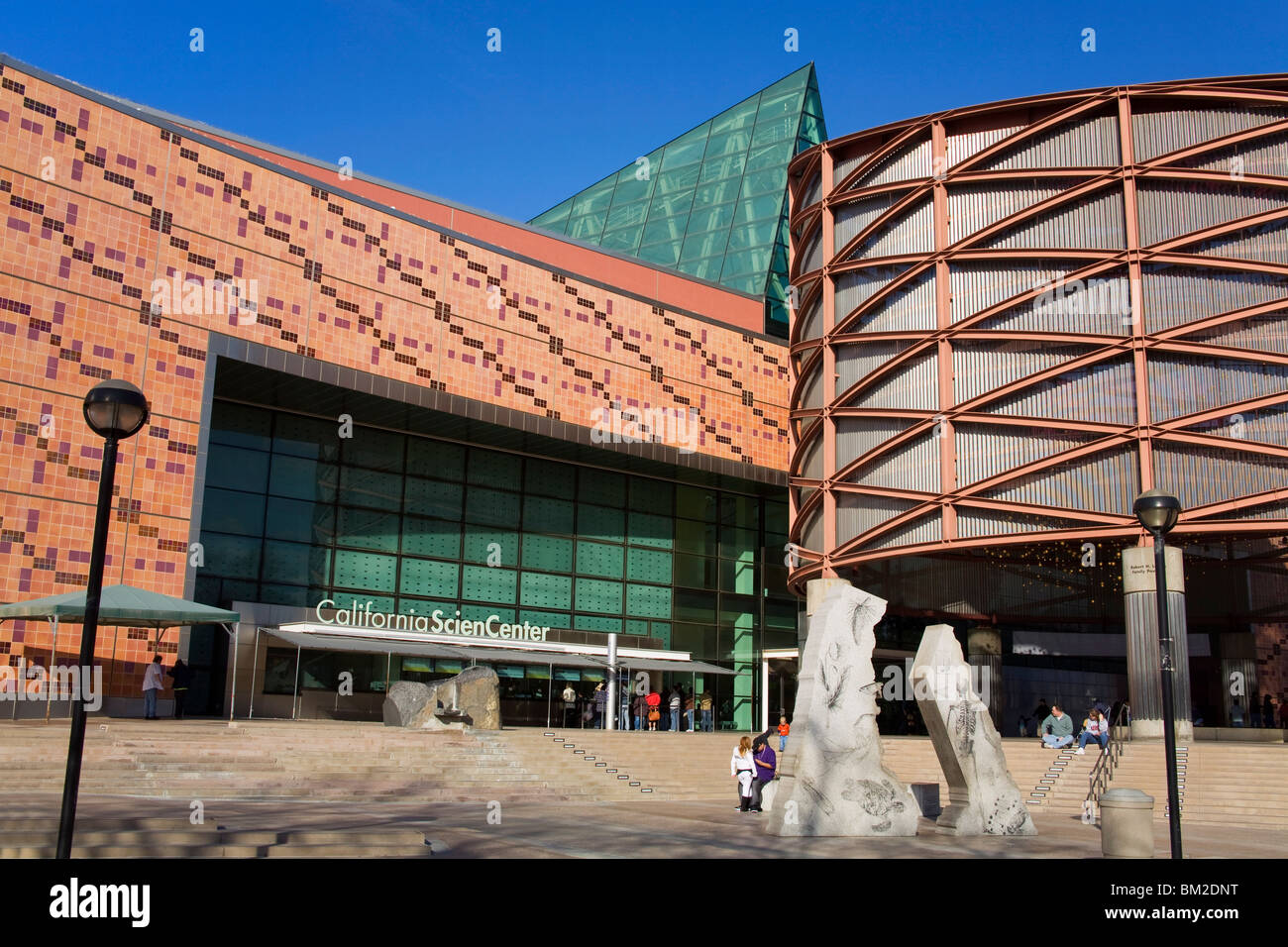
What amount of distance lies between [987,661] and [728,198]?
23.7 m

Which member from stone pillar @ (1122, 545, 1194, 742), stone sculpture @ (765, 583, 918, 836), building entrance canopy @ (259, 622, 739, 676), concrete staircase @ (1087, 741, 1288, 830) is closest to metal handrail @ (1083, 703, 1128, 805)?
concrete staircase @ (1087, 741, 1288, 830)

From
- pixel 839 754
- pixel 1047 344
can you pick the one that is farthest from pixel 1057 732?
pixel 839 754

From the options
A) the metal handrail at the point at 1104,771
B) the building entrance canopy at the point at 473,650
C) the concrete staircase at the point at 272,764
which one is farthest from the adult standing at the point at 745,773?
the building entrance canopy at the point at 473,650

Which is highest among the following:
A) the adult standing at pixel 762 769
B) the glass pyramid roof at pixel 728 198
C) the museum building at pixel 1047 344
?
the glass pyramid roof at pixel 728 198

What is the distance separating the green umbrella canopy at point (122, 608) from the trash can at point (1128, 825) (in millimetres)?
18102

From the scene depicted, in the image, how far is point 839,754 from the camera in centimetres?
1580

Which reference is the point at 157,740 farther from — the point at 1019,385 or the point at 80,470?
the point at 1019,385

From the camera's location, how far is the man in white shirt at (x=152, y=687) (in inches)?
987

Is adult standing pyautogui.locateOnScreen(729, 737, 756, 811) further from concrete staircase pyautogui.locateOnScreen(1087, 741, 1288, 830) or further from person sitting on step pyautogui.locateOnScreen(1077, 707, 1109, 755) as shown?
person sitting on step pyautogui.locateOnScreen(1077, 707, 1109, 755)

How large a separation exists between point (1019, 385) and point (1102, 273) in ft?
12.6

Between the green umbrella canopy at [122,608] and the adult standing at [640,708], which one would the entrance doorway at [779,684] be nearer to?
the adult standing at [640,708]

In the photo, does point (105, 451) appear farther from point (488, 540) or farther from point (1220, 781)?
point (488, 540)
